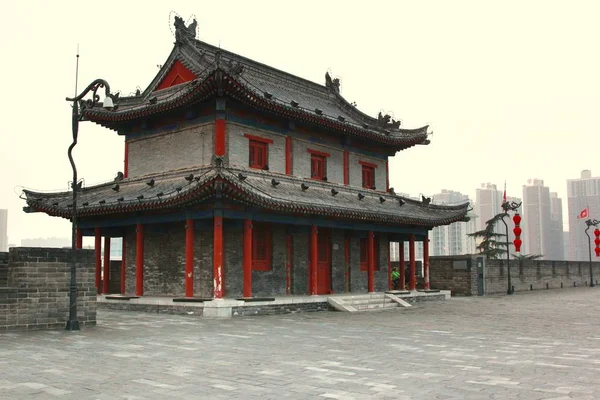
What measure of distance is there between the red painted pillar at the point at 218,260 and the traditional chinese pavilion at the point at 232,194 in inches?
1.8

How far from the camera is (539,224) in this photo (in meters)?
98.9

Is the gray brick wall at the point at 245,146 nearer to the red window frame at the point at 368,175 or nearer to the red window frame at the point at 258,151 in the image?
the red window frame at the point at 258,151

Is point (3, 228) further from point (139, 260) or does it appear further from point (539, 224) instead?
point (539, 224)

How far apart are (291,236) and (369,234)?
149 inches

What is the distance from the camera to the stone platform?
61.5 ft

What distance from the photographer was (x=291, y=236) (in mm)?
23531

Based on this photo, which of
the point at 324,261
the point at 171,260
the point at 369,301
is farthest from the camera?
the point at 324,261

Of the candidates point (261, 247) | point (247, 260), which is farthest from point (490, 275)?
point (247, 260)

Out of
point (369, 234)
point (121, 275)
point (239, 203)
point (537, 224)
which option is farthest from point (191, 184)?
point (537, 224)

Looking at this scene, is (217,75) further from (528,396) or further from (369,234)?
(528,396)

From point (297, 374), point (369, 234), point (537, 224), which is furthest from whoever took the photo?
point (537, 224)

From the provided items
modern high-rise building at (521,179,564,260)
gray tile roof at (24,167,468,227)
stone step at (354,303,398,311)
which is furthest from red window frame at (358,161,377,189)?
modern high-rise building at (521,179,564,260)

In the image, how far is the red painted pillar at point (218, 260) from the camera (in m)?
19.3

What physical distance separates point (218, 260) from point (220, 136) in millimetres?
4541
